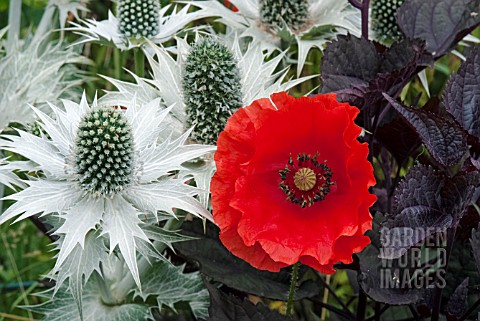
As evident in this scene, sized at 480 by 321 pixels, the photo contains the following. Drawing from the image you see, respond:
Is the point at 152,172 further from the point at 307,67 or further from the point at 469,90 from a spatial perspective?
the point at 307,67

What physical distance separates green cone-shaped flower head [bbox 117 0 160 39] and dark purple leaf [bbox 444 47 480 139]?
594 mm

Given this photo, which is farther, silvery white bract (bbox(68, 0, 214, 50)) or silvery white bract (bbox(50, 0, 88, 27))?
silvery white bract (bbox(50, 0, 88, 27))

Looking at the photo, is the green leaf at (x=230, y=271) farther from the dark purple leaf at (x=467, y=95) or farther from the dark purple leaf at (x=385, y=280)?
the dark purple leaf at (x=467, y=95)

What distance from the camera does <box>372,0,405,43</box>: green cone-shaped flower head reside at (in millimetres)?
1431

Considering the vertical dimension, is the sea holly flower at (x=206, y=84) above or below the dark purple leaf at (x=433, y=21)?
below

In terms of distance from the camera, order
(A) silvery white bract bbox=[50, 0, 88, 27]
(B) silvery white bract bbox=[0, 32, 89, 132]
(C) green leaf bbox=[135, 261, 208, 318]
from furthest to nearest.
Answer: (A) silvery white bract bbox=[50, 0, 88, 27]
(B) silvery white bract bbox=[0, 32, 89, 132]
(C) green leaf bbox=[135, 261, 208, 318]

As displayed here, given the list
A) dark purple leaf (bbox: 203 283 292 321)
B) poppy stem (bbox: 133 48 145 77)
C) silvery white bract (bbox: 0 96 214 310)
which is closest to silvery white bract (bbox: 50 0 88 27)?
poppy stem (bbox: 133 48 145 77)

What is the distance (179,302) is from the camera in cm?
124

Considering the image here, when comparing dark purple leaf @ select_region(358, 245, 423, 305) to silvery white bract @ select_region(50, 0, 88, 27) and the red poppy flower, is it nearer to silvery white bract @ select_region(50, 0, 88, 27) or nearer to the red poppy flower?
the red poppy flower

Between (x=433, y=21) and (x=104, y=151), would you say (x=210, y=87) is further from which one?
(x=433, y=21)

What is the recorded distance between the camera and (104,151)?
1.01 m

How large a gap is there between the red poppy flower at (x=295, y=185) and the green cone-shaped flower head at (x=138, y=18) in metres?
0.48

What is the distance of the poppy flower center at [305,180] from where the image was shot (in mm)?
1001

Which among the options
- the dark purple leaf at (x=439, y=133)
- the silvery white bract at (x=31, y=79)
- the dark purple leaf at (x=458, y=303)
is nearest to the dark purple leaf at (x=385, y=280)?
the dark purple leaf at (x=458, y=303)
